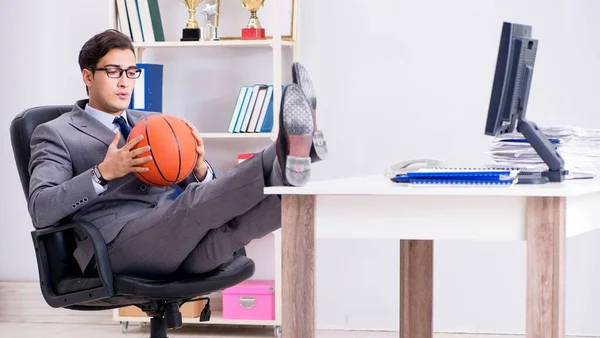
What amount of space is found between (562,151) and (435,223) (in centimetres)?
78

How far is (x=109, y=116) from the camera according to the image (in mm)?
2908

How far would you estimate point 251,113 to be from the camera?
162 inches

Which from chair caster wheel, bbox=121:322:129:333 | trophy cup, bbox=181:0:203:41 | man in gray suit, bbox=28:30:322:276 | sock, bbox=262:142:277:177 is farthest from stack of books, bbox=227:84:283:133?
sock, bbox=262:142:277:177

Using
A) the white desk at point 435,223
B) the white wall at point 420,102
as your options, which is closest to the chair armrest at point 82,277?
the white desk at point 435,223

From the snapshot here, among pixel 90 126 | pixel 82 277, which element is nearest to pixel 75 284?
pixel 82 277

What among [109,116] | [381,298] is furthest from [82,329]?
[109,116]

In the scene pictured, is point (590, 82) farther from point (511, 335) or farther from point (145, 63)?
point (145, 63)

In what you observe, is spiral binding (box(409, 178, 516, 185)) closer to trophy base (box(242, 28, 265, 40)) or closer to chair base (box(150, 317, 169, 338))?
chair base (box(150, 317, 169, 338))

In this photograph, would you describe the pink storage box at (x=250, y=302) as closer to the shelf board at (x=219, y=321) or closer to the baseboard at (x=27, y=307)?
the shelf board at (x=219, y=321)

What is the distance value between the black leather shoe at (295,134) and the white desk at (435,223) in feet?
0.12

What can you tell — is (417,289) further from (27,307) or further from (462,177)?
(27,307)

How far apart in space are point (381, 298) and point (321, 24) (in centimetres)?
124

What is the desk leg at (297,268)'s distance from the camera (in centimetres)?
207

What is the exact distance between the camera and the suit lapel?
283 cm
